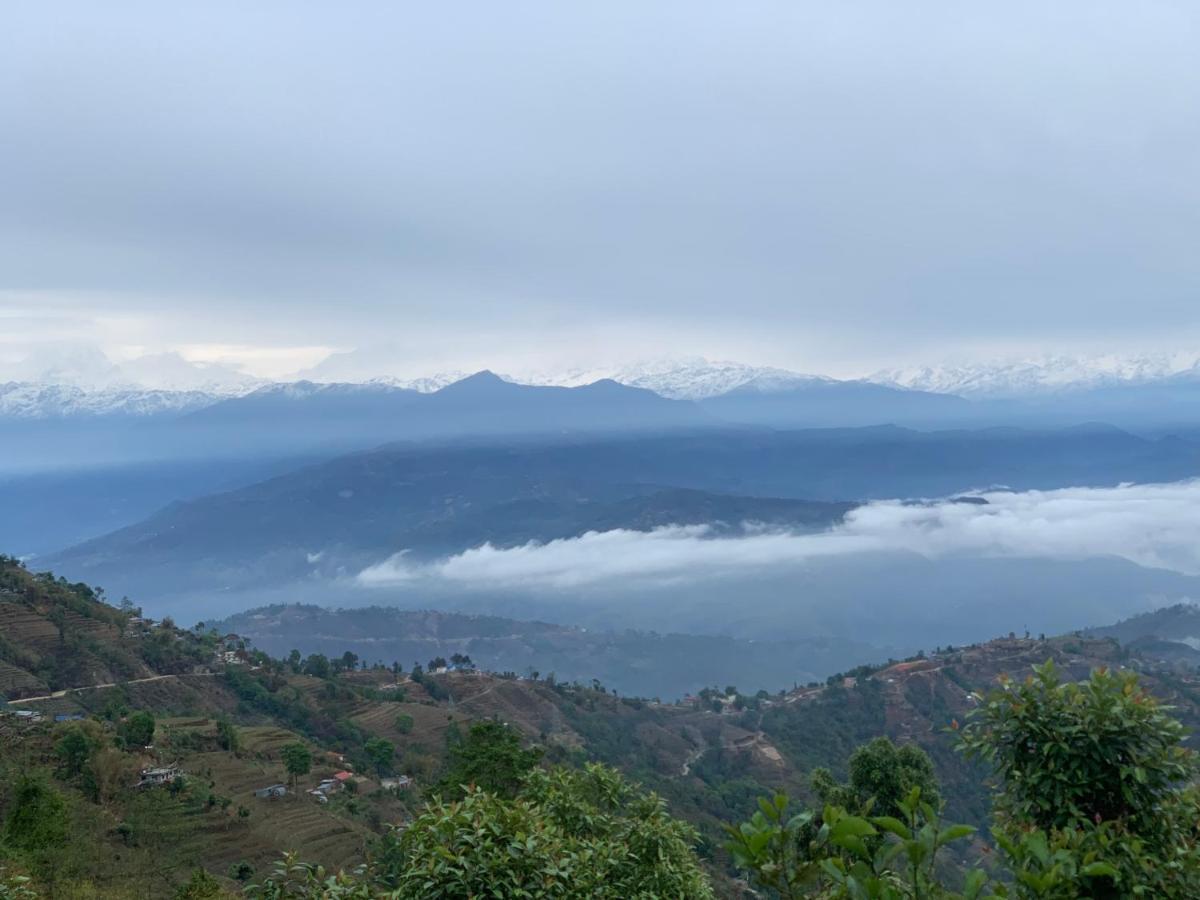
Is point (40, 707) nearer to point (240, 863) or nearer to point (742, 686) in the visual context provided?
point (240, 863)

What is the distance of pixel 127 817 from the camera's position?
24.8 meters

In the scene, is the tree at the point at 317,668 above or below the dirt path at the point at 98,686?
below

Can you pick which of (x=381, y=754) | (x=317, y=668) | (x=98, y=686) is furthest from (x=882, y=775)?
(x=317, y=668)

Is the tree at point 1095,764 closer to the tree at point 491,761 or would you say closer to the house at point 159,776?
the tree at point 491,761

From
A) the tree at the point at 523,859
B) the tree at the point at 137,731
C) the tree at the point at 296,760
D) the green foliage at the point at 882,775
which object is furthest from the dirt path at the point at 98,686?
the tree at the point at 523,859

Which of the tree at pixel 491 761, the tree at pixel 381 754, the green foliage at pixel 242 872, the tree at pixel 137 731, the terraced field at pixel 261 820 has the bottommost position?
the tree at pixel 381 754

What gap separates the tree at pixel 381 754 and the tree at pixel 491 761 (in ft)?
73.8

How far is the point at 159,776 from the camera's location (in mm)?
29984

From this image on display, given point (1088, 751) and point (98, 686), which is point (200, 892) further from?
point (98, 686)

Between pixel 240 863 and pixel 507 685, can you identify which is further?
pixel 507 685

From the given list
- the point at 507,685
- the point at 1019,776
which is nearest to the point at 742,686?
the point at 507,685

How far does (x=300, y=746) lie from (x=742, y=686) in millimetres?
146136

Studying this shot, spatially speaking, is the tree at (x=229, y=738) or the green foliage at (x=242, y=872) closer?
the green foliage at (x=242, y=872)

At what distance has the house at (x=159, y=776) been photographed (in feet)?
95.8
